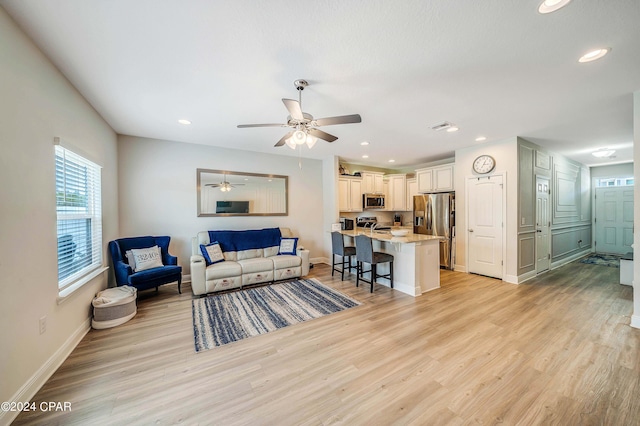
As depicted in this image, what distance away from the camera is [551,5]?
1.42 m

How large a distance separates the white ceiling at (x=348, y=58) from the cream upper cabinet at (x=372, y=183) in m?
2.80

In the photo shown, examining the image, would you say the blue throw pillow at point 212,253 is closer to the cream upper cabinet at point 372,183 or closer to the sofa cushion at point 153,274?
the sofa cushion at point 153,274

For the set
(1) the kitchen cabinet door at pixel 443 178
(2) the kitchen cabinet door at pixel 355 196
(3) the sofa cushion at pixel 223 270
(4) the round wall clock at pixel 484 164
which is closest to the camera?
(3) the sofa cushion at pixel 223 270

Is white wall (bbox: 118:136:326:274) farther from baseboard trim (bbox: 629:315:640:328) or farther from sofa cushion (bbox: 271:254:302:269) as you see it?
baseboard trim (bbox: 629:315:640:328)

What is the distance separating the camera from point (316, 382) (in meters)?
1.83

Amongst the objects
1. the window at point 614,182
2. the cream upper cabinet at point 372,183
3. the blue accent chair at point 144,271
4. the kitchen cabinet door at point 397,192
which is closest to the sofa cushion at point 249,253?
the blue accent chair at point 144,271

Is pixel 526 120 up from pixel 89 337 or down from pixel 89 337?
up

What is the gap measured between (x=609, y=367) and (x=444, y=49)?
9.91 feet

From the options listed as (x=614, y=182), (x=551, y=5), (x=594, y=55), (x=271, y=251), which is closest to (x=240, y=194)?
(x=271, y=251)

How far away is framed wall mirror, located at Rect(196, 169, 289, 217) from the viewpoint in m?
4.61

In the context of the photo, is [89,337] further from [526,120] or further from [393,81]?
[526,120]

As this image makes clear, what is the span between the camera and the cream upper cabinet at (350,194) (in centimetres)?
585

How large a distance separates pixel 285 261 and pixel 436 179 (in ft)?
13.1

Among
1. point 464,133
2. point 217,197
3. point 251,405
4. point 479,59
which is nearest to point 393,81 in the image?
point 479,59
